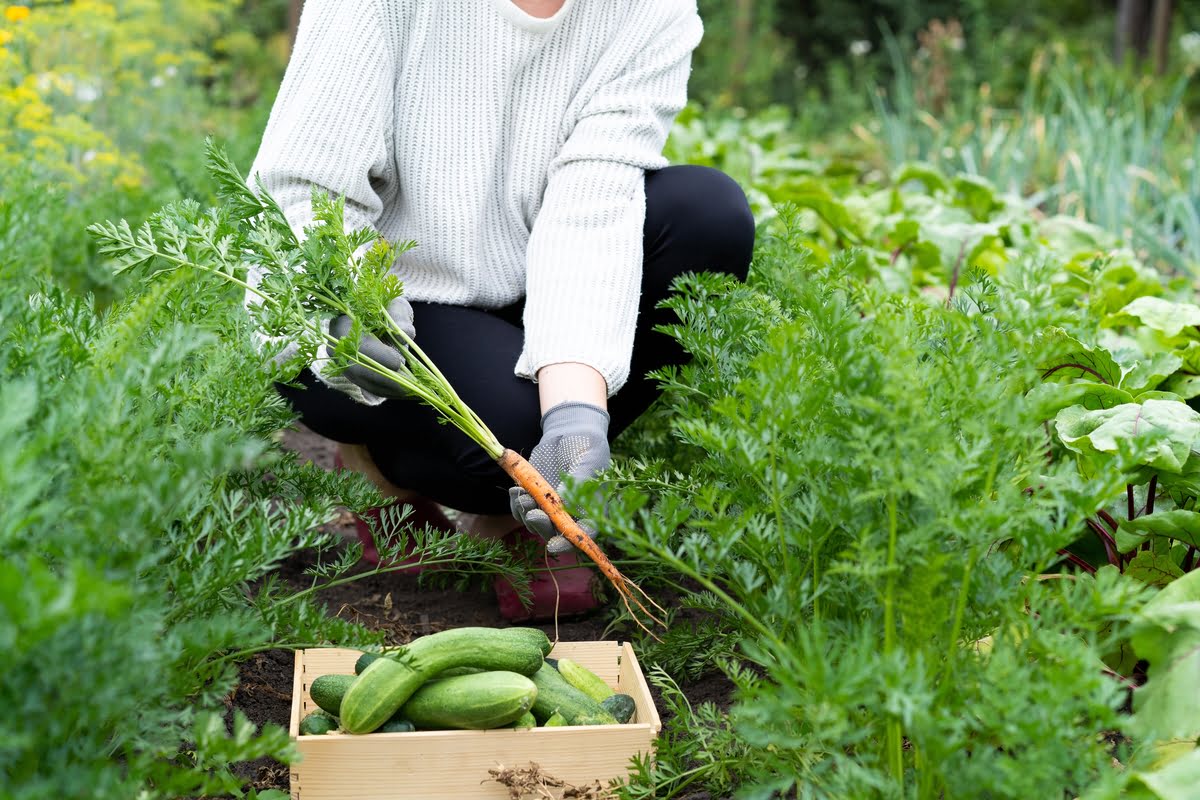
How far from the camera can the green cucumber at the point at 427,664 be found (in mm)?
1669

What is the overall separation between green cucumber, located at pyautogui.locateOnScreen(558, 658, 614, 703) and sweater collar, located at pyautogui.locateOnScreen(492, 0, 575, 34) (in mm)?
1270

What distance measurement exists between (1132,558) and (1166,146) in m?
4.67

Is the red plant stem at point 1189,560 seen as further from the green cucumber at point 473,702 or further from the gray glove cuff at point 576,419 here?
the green cucumber at point 473,702

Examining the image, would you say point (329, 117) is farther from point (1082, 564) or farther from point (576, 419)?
point (1082, 564)

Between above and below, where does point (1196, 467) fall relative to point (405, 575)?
above

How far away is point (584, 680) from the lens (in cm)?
192

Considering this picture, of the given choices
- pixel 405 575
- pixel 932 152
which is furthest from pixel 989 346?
pixel 932 152

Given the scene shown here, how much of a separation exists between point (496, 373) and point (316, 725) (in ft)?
2.63

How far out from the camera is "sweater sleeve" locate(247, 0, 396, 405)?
2.12 metres

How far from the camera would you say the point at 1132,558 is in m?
1.99

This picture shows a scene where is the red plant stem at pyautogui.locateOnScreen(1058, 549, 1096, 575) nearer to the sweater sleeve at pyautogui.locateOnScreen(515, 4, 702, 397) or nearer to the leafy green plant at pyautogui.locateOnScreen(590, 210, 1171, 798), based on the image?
the leafy green plant at pyautogui.locateOnScreen(590, 210, 1171, 798)

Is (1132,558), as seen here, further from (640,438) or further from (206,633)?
(206,633)

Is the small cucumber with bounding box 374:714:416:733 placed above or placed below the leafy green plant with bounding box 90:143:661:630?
below

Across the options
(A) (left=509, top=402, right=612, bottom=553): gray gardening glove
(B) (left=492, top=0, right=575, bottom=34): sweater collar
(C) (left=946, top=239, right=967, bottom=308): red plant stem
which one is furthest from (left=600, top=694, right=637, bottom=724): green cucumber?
(C) (left=946, top=239, right=967, bottom=308): red plant stem
